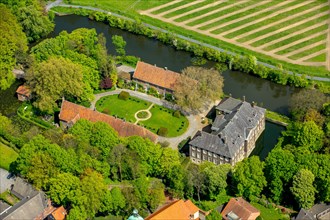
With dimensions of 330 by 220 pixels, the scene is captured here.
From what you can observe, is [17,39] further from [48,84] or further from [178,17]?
[178,17]

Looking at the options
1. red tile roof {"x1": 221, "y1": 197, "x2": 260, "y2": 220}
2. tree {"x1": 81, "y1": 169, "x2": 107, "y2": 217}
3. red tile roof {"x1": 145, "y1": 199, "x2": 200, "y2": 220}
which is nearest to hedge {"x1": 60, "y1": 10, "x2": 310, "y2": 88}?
red tile roof {"x1": 221, "y1": 197, "x2": 260, "y2": 220}

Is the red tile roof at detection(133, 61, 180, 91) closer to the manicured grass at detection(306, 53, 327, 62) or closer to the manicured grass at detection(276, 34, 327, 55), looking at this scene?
the manicured grass at detection(276, 34, 327, 55)

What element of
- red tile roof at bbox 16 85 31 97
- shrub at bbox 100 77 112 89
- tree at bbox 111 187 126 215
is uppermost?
shrub at bbox 100 77 112 89

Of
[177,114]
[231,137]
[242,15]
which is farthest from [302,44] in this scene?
[231,137]

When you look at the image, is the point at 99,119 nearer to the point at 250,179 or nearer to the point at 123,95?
the point at 123,95

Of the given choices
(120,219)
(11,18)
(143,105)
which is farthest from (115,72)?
(120,219)

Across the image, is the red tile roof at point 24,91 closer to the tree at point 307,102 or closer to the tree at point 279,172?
the tree at point 279,172
